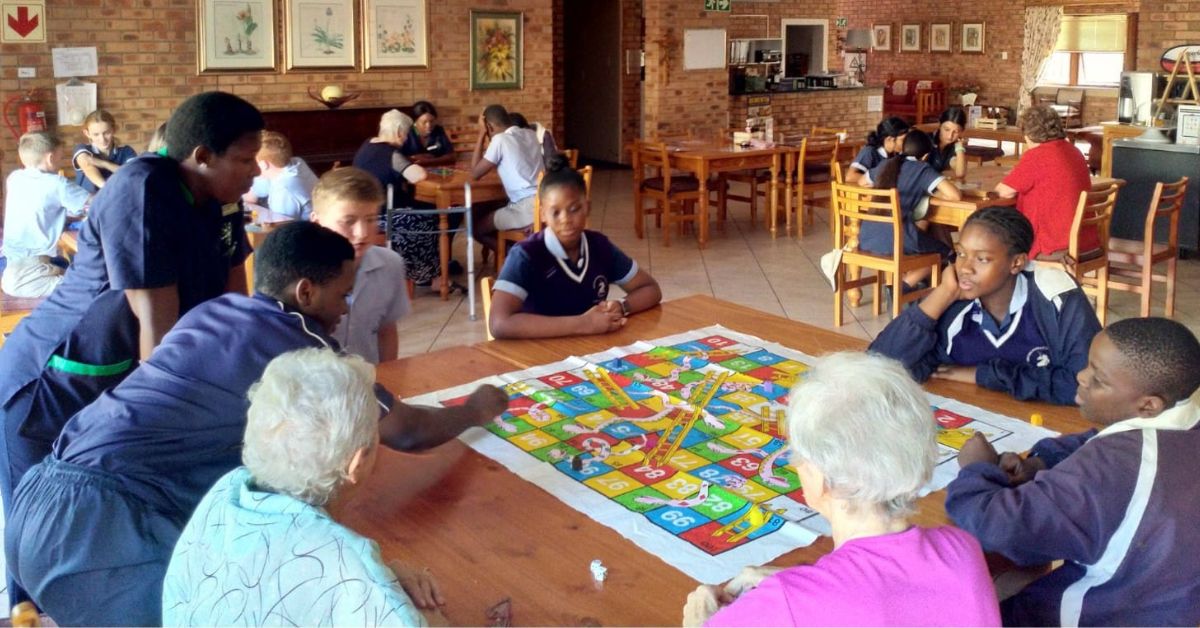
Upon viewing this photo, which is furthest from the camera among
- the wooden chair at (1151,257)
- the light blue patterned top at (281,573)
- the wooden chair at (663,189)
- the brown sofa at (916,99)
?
the brown sofa at (916,99)

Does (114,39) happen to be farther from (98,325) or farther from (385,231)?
(98,325)

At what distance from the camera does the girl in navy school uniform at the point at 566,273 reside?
3.14 metres

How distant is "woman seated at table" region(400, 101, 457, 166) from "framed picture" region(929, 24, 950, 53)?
1328 cm

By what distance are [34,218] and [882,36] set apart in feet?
58.2

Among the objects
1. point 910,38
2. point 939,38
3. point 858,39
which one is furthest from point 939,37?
point 858,39

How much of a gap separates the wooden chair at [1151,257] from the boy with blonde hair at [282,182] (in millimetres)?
4582

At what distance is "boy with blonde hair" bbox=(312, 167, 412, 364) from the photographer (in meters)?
2.99

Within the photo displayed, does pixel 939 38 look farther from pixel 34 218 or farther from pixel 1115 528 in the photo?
pixel 1115 528

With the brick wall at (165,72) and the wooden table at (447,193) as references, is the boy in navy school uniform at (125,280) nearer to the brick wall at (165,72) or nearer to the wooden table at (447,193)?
the wooden table at (447,193)

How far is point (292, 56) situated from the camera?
8984 mm

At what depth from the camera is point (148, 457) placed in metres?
1.92

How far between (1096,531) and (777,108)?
1171cm

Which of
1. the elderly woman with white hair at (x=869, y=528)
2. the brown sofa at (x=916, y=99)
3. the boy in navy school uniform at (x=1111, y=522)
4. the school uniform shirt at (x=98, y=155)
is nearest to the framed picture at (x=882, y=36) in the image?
the brown sofa at (x=916, y=99)

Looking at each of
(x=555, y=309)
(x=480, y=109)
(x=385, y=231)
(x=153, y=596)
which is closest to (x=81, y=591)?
(x=153, y=596)
